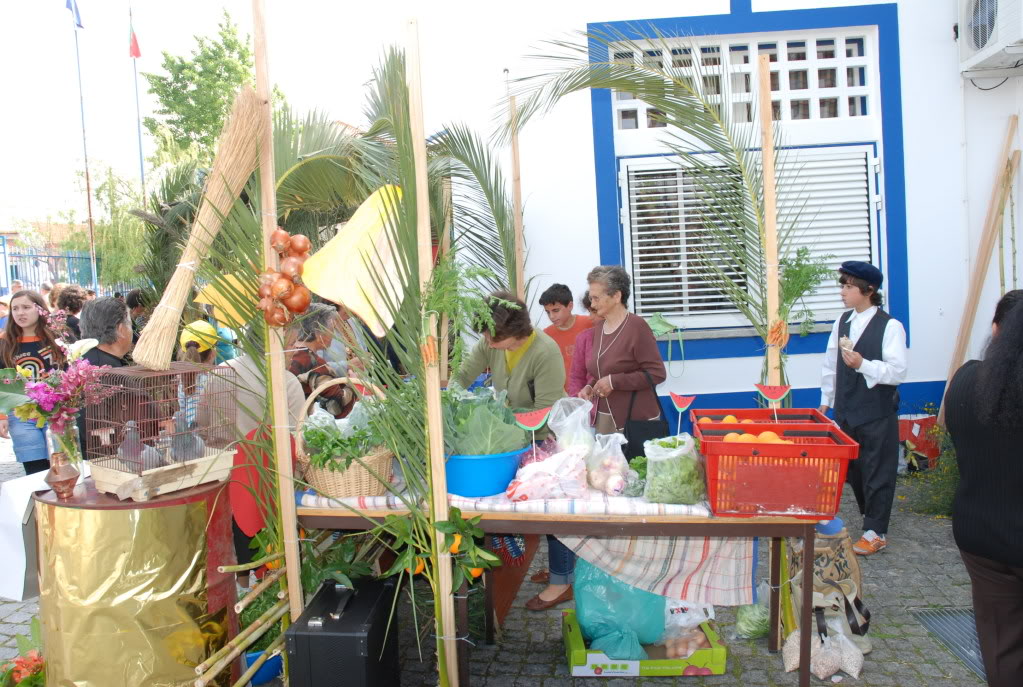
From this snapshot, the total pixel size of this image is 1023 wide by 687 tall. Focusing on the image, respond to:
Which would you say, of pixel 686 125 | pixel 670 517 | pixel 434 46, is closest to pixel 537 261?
pixel 434 46

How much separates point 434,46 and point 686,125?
3.08 m

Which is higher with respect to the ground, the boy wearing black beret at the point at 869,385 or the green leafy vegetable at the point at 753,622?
the boy wearing black beret at the point at 869,385

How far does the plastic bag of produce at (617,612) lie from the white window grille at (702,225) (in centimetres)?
365

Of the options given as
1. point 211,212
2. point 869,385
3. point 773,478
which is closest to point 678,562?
point 773,478

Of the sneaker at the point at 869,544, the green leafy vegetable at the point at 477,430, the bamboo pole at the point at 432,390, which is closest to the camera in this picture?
the bamboo pole at the point at 432,390

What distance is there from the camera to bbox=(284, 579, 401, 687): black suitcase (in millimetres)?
2738

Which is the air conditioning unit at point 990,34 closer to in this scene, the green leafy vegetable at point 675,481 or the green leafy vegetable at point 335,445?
the green leafy vegetable at point 675,481

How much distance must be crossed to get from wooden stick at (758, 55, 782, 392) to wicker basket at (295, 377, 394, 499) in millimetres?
1732

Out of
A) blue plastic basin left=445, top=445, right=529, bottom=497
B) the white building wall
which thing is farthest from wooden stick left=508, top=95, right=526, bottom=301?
blue plastic basin left=445, top=445, right=529, bottom=497

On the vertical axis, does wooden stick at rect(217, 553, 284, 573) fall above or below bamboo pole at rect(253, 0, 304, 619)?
below

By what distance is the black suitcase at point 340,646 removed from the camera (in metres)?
2.74

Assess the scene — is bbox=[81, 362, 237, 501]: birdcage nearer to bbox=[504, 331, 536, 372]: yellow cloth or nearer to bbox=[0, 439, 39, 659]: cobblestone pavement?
bbox=[0, 439, 39, 659]: cobblestone pavement

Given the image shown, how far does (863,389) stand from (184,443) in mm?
3614

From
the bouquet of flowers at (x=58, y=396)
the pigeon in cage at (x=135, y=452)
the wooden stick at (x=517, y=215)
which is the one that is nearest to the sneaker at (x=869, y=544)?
the wooden stick at (x=517, y=215)
